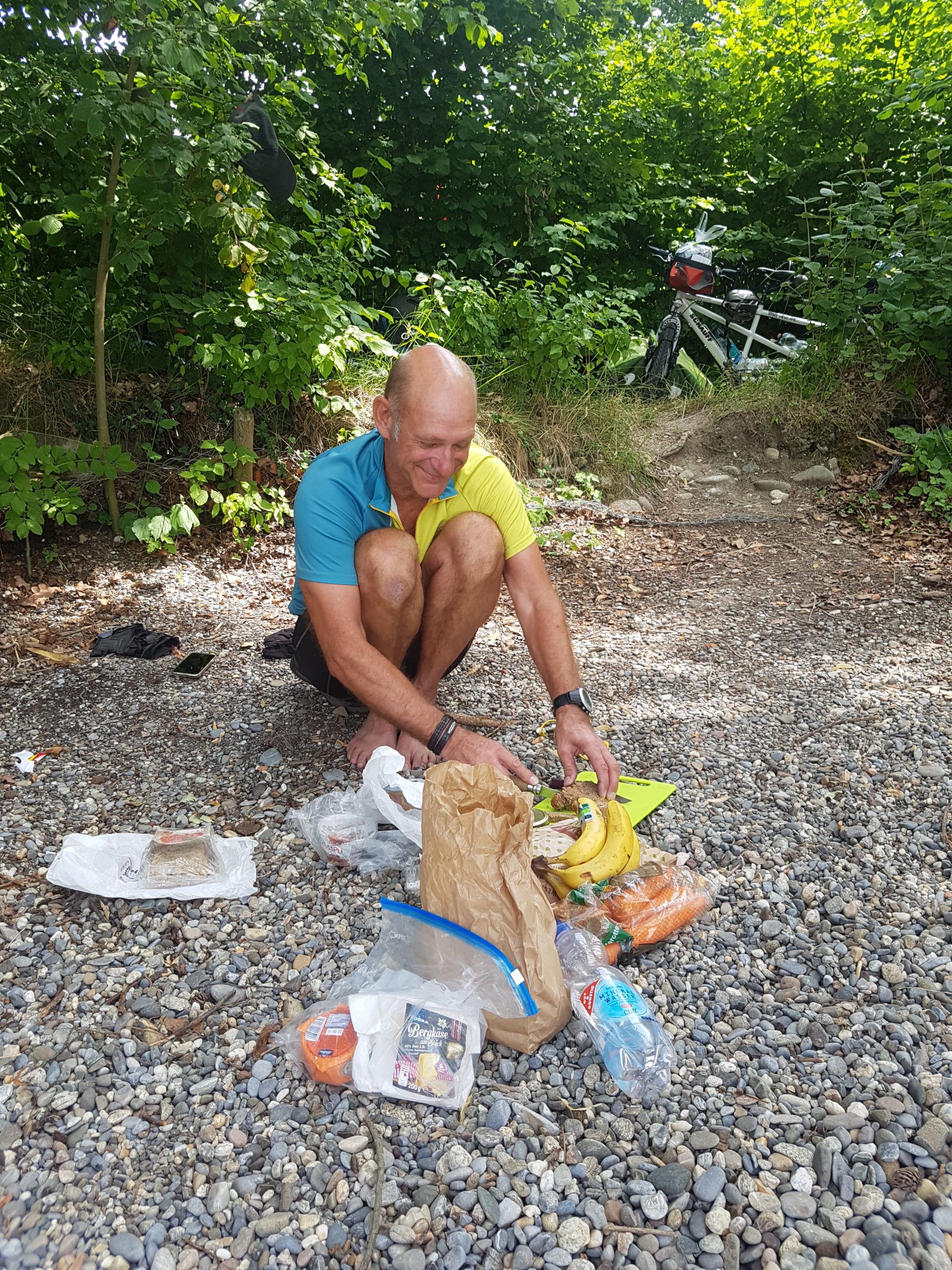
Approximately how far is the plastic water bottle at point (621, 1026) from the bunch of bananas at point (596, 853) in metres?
0.19

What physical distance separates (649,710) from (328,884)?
153cm

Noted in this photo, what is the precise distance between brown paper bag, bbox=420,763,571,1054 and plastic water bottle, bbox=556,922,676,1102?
6 cm

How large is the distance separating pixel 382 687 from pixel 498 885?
2.85 feet

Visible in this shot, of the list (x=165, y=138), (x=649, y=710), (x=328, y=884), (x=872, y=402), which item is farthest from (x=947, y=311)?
(x=328, y=884)

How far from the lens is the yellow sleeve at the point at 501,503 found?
8.77 ft


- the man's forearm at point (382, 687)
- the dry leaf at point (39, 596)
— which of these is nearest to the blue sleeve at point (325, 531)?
the man's forearm at point (382, 687)

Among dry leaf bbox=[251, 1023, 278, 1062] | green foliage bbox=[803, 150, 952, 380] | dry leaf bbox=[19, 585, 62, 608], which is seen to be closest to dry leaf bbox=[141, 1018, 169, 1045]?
dry leaf bbox=[251, 1023, 278, 1062]

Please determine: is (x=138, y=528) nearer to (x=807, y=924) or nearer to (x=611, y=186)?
(x=807, y=924)

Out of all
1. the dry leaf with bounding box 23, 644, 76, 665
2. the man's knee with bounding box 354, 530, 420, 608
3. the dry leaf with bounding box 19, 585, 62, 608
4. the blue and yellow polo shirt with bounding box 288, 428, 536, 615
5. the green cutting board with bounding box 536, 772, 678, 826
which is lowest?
the dry leaf with bounding box 19, 585, 62, 608

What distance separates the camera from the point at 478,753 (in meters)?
2.21

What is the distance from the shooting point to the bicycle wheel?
7727 millimetres

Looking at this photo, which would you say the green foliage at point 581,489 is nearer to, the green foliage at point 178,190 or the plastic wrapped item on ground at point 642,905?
the green foliage at point 178,190

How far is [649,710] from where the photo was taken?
320 cm

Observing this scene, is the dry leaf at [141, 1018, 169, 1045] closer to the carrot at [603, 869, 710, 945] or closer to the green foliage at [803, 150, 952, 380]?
the carrot at [603, 869, 710, 945]
